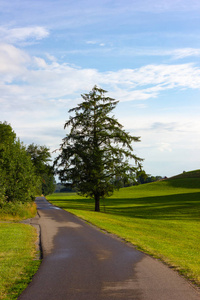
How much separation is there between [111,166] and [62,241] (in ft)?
79.6

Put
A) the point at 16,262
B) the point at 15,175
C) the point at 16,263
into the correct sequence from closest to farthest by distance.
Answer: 1. the point at 16,263
2. the point at 16,262
3. the point at 15,175

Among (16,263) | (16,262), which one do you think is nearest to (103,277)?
(16,263)

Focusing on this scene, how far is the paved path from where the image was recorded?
23.2 feet

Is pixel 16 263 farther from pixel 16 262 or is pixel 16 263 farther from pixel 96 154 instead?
pixel 96 154

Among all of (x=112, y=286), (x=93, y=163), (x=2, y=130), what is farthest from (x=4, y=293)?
(x=2, y=130)

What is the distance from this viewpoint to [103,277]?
852 centimetres

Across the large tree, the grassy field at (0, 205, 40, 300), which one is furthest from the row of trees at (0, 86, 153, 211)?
the grassy field at (0, 205, 40, 300)

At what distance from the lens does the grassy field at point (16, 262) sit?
7.87 meters

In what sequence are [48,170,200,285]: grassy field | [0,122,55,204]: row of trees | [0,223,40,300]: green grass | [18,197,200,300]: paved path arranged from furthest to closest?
1. [0,122,55,204]: row of trees
2. [48,170,200,285]: grassy field
3. [0,223,40,300]: green grass
4. [18,197,200,300]: paved path

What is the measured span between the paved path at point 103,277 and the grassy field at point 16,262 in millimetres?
301

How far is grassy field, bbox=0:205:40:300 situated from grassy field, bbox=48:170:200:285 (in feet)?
14.3

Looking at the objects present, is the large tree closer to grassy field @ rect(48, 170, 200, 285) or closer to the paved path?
grassy field @ rect(48, 170, 200, 285)

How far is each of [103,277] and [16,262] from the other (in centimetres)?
363

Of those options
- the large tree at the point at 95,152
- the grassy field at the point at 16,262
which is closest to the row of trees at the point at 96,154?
the large tree at the point at 95,152
